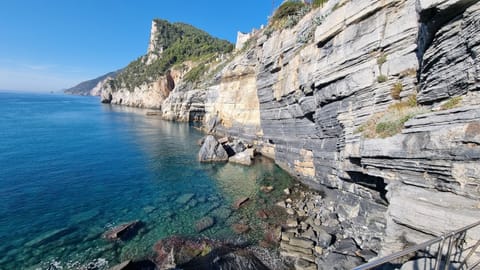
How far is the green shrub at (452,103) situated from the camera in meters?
8.27

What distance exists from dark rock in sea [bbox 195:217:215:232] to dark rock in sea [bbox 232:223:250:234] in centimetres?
159

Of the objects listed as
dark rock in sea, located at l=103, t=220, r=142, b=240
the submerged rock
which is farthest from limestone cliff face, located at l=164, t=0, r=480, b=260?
dark rock in sea, located at l=103, t=220, r=142, b=240

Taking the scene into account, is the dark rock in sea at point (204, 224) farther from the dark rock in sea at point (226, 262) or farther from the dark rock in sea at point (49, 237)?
the dark rock in sea at point (49, 237)

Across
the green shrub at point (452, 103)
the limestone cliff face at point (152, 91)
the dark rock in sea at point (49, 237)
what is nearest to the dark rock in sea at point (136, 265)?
the dark rock in sea at point (49, 237)

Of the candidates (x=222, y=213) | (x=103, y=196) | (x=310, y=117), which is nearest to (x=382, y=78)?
(x=310, y=117)

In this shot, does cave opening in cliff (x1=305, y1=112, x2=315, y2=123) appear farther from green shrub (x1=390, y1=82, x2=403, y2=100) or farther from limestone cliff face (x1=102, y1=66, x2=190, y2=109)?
limestone cliff face (x1=102, y1=66, x2=190, y2=109)

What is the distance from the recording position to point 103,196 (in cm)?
1961

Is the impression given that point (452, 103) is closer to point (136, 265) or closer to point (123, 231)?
point (136, 265)

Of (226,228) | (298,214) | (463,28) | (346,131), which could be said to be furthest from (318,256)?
(463,28)

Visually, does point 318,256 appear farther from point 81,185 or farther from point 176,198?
point 81,185

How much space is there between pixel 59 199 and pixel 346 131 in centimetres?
2210

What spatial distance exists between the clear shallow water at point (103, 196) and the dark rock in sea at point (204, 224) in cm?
41

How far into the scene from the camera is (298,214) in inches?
674

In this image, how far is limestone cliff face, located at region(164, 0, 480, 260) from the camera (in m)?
7.56
